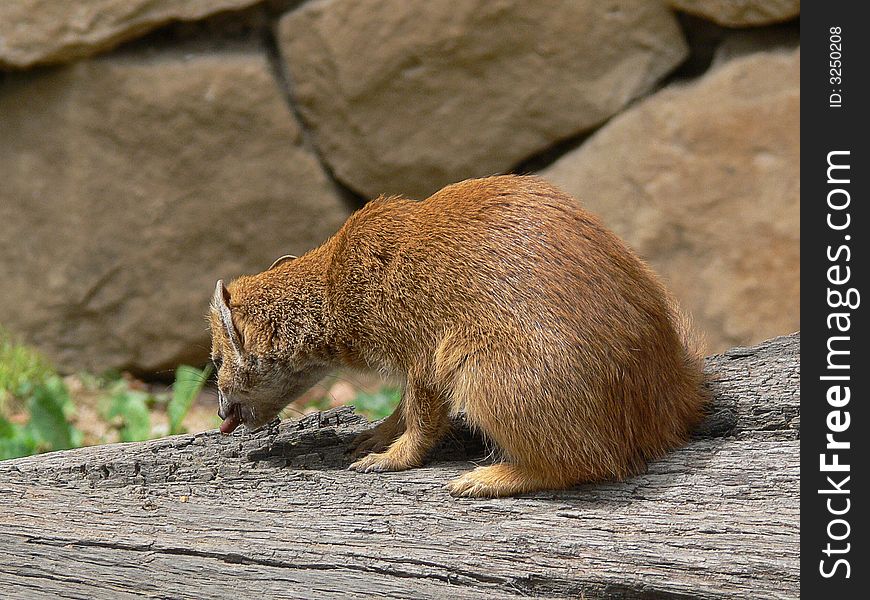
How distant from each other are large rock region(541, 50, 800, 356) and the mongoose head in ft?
7.75

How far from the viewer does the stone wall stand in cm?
470

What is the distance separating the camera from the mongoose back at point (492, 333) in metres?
2.44

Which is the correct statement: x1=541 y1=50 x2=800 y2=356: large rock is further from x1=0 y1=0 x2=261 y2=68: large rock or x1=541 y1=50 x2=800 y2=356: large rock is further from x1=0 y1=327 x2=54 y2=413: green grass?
x1=0 y1=327 x2=54 y2=413: green grass

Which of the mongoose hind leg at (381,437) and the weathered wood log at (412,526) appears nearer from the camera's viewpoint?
the weathered wood log at (412,526)

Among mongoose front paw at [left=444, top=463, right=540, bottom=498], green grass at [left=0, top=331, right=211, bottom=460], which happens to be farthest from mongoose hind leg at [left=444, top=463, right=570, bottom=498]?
green grass at [left=0, top=331, right=211, bottom=460]

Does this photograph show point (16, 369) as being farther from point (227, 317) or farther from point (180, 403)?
point (227, 317)

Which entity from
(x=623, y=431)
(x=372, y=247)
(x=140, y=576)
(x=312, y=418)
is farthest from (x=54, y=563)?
(x=623, y=431)

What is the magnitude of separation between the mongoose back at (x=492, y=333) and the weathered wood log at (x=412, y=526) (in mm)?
96

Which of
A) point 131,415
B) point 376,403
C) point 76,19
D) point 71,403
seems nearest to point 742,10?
point 376,403

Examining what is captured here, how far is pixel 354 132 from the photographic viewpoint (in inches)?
197

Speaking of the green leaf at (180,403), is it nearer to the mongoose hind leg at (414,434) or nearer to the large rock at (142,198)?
the large rock at (142,198)

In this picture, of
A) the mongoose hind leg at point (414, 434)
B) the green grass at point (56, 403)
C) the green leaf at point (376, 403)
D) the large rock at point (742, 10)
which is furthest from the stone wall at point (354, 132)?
the mongoose hind leg at point (414, 434)
